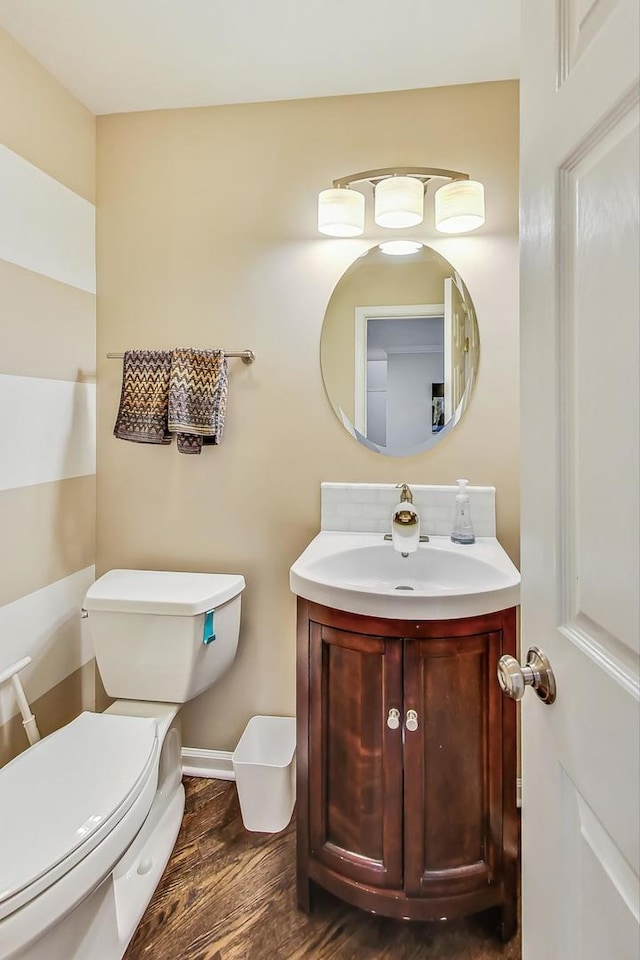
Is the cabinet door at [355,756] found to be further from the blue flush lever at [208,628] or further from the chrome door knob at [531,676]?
the chrome door knob at [531,676]

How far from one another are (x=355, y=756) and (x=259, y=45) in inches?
79.4

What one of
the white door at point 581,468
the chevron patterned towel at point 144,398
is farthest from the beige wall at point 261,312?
the white door at point 581,468

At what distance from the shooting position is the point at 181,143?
1.95m

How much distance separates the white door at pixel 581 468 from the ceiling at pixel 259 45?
1.01 m

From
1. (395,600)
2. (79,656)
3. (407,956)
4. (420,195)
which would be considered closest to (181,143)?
(420,195)

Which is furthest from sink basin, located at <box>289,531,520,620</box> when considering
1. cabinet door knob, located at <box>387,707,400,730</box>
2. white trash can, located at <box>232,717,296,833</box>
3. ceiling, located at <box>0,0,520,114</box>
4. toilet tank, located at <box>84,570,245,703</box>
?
ceiling, located at <box>0,0,520,114</box>

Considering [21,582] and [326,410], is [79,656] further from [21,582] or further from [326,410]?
[326,410]

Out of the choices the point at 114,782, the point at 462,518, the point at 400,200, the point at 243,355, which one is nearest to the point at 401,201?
the point at 400,200

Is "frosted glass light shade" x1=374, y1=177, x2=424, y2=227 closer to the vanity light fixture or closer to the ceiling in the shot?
the vanity light fixture

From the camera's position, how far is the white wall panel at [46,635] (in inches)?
64.9

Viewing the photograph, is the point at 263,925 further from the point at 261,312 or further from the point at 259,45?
the point at 259,45

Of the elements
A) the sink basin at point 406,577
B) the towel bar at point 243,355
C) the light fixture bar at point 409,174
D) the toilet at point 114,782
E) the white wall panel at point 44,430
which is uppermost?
the light fixture bar at point 409,174

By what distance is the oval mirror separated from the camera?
1.83m

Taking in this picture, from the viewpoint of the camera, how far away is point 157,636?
169cm
